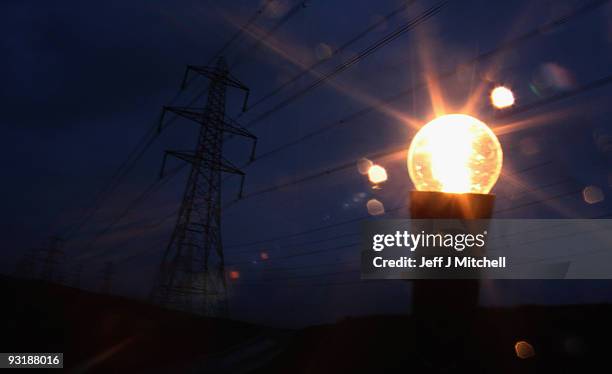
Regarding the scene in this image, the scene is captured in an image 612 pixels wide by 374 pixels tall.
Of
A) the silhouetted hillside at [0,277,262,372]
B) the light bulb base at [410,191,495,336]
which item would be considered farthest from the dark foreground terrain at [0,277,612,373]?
the light bulb base at [410,191,495,336]

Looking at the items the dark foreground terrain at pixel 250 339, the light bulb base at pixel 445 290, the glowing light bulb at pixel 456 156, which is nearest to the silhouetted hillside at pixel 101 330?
the dark foreground terrain at pixel 250 339

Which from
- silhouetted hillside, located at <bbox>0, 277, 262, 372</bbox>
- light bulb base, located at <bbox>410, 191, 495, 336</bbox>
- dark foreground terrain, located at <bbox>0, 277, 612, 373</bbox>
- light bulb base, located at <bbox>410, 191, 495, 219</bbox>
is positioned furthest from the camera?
silhouetted hillside, located at <bbox>0, 277, 262, 372</bbox>

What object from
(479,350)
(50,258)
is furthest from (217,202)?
(50,258)

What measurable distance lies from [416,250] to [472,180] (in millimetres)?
573

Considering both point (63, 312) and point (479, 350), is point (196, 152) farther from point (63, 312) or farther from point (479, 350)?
point (479, 350)

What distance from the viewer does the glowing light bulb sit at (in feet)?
7.51

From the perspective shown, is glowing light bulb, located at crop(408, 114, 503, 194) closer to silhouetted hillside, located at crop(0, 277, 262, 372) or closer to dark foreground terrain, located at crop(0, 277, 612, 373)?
dark foreground terrain, located at crop(0, 277, 612, 373)

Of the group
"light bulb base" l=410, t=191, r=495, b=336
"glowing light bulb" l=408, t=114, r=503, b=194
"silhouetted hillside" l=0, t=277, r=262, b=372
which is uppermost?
"glowing light bulb" l=408, t=114, r=503, b=194

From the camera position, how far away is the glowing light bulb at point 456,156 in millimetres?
2289

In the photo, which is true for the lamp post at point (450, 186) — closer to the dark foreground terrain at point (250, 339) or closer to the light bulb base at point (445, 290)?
the light bulb base at point (445, 290)

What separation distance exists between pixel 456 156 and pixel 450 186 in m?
0.17

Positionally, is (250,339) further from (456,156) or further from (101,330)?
(456,156)

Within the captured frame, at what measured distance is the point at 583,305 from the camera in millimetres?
9234

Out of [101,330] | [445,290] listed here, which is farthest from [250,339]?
[445,290]
